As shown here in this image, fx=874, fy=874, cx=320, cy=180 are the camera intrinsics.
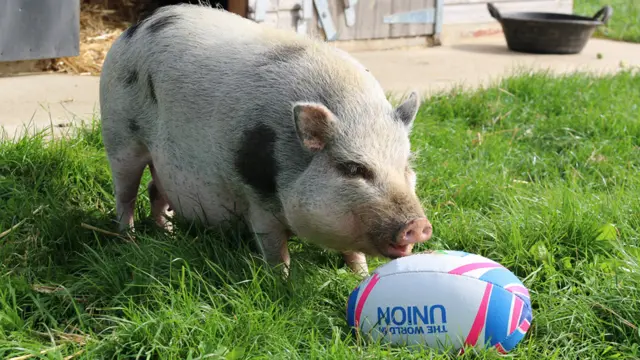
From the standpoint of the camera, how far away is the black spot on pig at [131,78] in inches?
160

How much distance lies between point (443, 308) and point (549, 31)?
23.4ft

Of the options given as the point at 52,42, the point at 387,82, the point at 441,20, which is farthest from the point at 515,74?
the point at 52,42

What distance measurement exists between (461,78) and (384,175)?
16.0ft

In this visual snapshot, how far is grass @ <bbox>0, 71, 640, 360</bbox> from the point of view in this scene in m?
3.05

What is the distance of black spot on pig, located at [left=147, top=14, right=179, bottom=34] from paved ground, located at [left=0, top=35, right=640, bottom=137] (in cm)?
137

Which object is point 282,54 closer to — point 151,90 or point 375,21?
point 151,90

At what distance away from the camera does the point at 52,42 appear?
729 centimetres

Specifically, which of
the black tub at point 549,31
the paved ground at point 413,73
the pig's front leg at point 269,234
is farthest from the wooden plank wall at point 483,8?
the pig's front leg at point 269,234

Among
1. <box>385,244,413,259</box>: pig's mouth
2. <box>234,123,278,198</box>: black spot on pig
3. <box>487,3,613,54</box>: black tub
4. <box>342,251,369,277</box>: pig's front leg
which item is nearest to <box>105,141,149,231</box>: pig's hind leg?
<box>234,123,278,198</box>: black spot on pig

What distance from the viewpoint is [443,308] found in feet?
10.0

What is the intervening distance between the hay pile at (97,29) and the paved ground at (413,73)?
0.35 m

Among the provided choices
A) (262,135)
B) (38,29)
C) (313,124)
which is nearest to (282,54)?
(262,135)

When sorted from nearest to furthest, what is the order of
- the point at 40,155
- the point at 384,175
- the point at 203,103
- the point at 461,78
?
the point at 384,175
the point at 203,103
the point at 40,155
the point at 461,78

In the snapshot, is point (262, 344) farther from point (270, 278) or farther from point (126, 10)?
point (126, 10)
